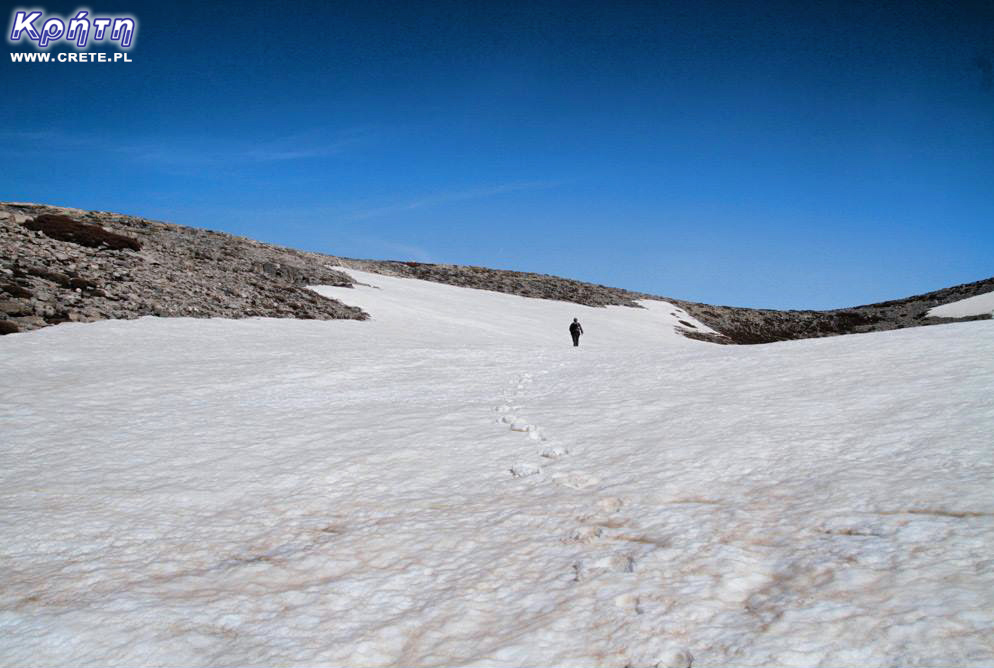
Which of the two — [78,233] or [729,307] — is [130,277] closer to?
[78,233]

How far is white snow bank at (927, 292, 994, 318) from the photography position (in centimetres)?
5532

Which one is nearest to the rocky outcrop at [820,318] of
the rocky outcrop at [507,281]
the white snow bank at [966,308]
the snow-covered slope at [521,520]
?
the white snow bank at [966,308]

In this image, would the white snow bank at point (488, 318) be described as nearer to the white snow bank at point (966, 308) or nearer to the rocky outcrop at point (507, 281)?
the rocky outcrop at point (507, 281)

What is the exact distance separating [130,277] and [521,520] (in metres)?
29.5

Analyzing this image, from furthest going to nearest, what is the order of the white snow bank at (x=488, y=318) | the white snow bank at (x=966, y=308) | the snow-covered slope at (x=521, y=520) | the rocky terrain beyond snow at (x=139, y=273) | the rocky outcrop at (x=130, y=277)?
the white snow bank at (x=966, y=308)
the white snow bank at (x=488, y=318)
the rocky terrain beyond snow at (x=139, y=273)
the rocky outcrop at (x=130, y=277)
the snow-covered slope at (x=521, y=520)

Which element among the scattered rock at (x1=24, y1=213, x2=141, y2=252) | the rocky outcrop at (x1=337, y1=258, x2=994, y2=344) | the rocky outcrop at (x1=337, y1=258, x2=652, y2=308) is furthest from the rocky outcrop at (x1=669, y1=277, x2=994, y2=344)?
the scattered rock at (x1=24, y1=213, x2=141, y2=252)

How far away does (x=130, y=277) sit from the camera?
2952 cm

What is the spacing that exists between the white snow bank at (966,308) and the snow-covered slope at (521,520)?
5130cm

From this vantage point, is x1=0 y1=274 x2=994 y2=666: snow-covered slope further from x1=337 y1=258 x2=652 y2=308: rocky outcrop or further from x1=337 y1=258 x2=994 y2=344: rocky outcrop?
x1=337 y1=258 x2=652 y2=308: rocky outcrop

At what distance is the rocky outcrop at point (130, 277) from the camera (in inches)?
970

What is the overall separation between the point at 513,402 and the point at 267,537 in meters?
7.51

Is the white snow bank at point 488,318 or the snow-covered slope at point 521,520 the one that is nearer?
the snow-covered slope at point 521,520

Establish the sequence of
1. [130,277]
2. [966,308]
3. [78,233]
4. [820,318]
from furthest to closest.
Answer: [820,318] → [966,308] → [78,233] → [130,277]

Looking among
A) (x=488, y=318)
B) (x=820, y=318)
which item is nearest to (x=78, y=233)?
(x=488, y=318)
